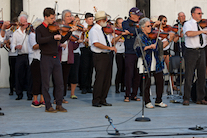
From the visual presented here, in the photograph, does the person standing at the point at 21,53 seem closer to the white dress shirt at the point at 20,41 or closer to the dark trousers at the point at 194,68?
the white dress shirt at the point at 20,41

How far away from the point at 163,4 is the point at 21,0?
468 cm

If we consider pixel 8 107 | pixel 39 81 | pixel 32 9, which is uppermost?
pixel 32 9

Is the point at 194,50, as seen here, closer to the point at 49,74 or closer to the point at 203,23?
the point at 203,23

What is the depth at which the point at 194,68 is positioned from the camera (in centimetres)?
731

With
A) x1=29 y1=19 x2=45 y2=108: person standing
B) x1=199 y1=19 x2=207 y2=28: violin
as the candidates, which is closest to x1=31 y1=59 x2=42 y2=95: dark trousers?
x1=29 y1=19 x2=45 y2=108: person standing

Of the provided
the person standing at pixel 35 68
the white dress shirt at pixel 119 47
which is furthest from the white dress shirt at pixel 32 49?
the white dress shirt at pixel 119 47

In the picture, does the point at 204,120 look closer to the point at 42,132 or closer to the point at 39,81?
the point at 42,132

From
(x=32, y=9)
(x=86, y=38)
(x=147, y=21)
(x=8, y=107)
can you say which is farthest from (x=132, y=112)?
(x=32, y=9)

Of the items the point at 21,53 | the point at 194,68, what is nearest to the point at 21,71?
the point at 21,53

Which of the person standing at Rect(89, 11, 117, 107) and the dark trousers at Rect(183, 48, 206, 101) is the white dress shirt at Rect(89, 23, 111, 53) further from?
the dark trousers at Rect(183, 48, 206, 101)

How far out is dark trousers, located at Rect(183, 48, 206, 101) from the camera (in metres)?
7.21

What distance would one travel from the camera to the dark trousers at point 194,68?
7.21 metres

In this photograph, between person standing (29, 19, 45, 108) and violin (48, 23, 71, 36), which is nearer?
violin (48, 23, 71, 36)

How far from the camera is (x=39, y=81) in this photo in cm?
714
